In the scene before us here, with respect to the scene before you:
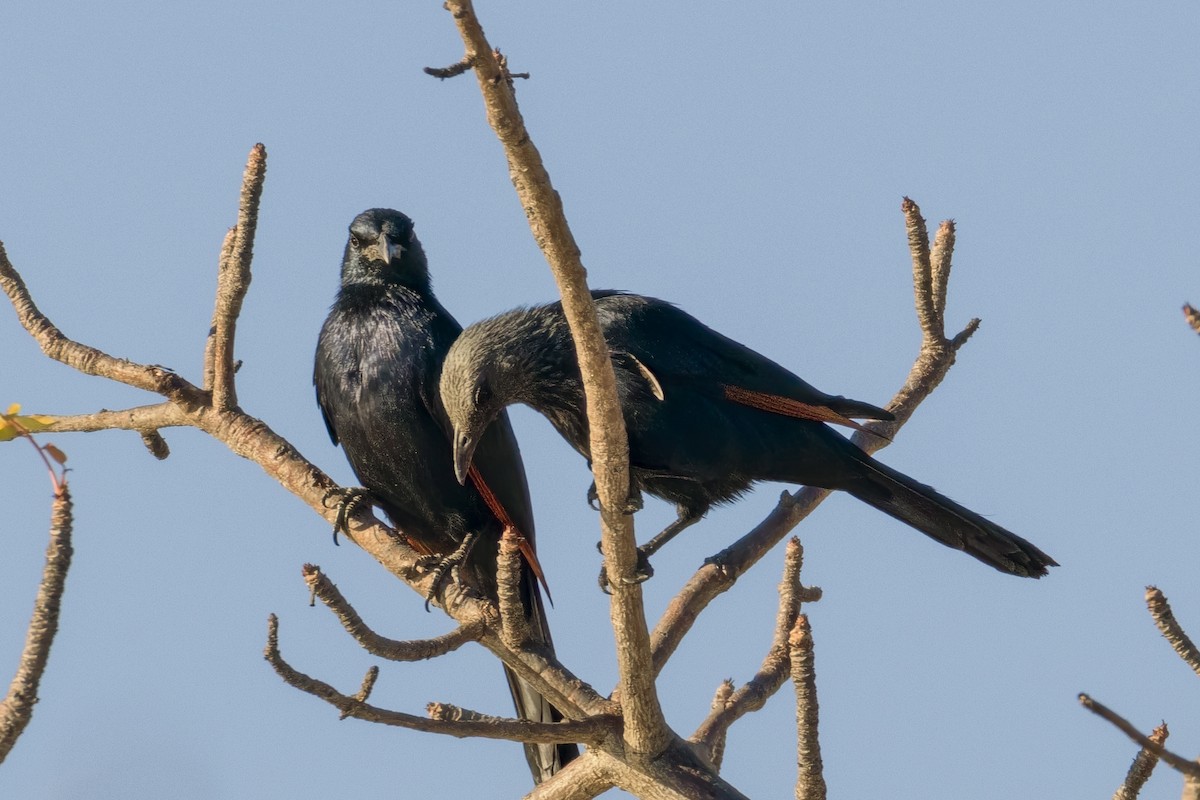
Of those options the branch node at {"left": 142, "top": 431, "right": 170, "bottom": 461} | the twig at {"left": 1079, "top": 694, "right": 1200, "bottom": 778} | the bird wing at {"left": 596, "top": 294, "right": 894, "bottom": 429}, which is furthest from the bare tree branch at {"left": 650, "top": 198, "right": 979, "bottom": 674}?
the twig at {"left": 1079, "top": 694, "right": 1200, "bottom": 778}

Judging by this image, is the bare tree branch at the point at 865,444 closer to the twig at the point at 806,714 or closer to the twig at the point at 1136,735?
the twig at the point at 806,714

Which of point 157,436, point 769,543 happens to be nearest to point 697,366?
point 769,543

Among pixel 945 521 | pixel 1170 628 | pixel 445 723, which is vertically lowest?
pixel 445 723

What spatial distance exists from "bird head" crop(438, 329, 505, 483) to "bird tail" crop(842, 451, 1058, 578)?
1.58 m

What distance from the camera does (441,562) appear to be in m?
6.05

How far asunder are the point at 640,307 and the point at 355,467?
1574 mm

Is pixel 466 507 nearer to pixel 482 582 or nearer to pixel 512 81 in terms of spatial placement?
pixel 482 582

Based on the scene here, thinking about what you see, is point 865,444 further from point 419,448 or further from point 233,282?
point 233,282

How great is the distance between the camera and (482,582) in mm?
7016

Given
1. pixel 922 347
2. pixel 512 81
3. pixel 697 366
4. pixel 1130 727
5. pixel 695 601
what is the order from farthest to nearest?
pixel 922 347 < pixel 697 366 < pixel 695 601 < pixel 512 81 < pixel 1130 727

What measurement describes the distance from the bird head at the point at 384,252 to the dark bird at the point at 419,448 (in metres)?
0.08

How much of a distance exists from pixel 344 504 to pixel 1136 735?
14.0ft

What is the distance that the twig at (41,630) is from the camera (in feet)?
11.0

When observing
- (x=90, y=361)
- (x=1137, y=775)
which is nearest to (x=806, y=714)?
(x=1137, y=775)
